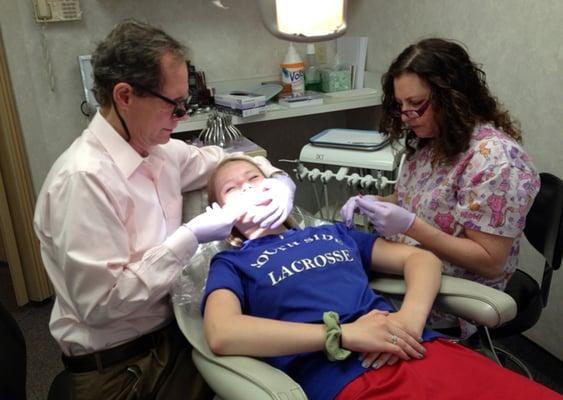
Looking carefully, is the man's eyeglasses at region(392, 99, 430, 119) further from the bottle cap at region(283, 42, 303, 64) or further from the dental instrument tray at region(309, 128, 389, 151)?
the bottle cap at region(283, 42, 303, 64)

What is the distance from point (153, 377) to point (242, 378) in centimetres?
36

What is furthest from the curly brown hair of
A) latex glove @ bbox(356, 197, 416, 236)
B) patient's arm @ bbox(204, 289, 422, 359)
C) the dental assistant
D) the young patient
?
patient's arm @ bbox(204, 289, 422, 359)

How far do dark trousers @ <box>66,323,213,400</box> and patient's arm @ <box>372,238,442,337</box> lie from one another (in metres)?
0.55

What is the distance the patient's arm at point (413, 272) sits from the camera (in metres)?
1.15

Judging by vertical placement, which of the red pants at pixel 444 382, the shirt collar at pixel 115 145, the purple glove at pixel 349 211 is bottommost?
the red pants at pixel 444 382

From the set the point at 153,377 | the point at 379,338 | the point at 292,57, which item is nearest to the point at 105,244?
the point at 153,377

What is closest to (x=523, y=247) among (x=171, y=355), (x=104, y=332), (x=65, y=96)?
(x=171, y=355)

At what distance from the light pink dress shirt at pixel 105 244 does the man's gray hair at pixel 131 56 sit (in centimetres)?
13

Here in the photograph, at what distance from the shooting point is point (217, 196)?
1.49 metres

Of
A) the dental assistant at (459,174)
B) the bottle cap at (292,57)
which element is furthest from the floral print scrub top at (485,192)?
the bottle cap at (292,57)

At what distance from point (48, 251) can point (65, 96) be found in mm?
1613

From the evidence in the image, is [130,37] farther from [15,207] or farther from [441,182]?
[15,207]

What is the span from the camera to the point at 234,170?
4.88 ft

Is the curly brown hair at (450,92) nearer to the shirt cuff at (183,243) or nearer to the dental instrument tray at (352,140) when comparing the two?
the dental instrument tray at (352,140)
